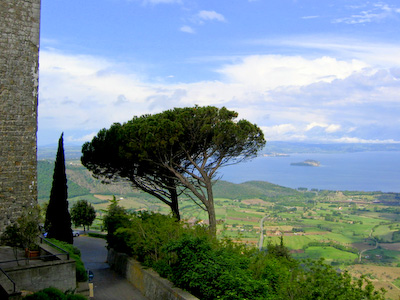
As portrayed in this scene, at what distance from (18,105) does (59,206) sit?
6.67m

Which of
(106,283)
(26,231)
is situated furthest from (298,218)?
(26,231)

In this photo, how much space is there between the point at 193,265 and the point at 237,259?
3.98 feet

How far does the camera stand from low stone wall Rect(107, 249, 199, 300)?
10.2 metres

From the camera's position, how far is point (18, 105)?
11.0 m

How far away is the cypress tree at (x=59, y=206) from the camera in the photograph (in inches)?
642

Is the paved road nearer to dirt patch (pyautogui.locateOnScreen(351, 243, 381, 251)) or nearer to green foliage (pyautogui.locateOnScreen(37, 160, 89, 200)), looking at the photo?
dirt patch (pyautogui.locateOnScreen(351, 243, 381, 251))

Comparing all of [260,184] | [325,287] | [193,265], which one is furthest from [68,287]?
[260,184]

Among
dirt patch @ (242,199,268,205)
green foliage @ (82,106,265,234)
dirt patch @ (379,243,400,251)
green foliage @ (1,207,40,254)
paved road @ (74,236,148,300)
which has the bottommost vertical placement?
dirt patch @ (379,243,400,251)

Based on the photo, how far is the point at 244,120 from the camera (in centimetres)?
1677

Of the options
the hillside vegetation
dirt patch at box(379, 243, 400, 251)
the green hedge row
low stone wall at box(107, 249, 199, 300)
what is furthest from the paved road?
dirt patch at box(379, 243, 400, 251)

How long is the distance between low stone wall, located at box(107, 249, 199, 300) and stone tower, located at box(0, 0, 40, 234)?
4.00 metres

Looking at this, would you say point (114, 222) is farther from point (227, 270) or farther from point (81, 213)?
point (81, 213)

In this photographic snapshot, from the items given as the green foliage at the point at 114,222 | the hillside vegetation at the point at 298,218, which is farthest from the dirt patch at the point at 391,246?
the green foliage at the point at 114,222

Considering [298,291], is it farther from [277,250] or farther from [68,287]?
[277,250]
